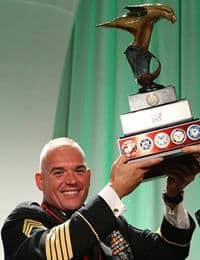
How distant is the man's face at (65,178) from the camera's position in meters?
1.26

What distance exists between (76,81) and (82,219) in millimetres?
1101

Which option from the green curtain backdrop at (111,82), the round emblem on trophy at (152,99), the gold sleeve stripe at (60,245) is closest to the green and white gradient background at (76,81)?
the green curtain backdrop at (111,82)

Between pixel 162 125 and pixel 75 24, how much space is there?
1.13 meters

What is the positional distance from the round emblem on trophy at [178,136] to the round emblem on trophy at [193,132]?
0.01 meters

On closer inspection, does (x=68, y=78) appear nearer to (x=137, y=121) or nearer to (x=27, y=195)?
(x=27, y=195)

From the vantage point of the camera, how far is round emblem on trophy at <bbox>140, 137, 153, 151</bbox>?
3.74 feet

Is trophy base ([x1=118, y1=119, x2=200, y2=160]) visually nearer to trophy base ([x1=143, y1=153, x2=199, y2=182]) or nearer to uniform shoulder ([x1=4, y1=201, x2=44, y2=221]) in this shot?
trophy base ([x1=143, y1=153, x2=199, y2=182])

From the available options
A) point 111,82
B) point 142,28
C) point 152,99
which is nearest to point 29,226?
point 152,99

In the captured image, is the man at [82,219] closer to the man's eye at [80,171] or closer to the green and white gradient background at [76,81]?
the man's eye at [80,171]

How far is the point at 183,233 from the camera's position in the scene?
1.36m

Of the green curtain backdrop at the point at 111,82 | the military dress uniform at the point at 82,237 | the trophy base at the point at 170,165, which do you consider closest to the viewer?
the military dress uniform at the point at 82,237

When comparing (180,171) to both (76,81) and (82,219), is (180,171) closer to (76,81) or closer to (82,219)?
(82,219)

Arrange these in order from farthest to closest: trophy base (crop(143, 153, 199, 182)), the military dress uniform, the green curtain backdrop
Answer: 1. the green curtain backdrop
2. trophy base (crop(143, 153, 199, 182))
3. the military dress uniform

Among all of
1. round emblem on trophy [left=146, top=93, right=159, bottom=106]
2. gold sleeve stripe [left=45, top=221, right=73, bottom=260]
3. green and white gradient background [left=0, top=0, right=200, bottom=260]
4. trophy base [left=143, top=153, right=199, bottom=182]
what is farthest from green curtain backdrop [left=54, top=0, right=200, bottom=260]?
gold sleeve stripe [left=45, top=221, right=73, bottom=260]
